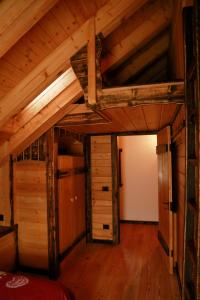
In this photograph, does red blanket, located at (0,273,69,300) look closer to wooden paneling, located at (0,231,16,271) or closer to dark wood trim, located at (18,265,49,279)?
wooden paneling, located at (0,231,16,271)

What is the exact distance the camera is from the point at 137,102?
1851mm

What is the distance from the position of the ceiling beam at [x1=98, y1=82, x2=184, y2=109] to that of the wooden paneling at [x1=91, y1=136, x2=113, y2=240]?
2120mm

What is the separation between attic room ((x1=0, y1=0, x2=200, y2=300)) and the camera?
1.57m

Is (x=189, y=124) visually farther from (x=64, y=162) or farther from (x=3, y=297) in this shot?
(x=64, y=162)

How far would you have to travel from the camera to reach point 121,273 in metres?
2.94

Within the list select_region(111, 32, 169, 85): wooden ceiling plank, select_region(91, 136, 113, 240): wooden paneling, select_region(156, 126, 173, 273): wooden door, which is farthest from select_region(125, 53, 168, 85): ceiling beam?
select_region(91, 136, 113, 240): wooden paneling

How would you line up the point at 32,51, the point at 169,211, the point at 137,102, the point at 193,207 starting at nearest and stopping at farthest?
1. the point at 193,207
2. the point at 32,51
3. the point at 137,102
4. the point at 169,211

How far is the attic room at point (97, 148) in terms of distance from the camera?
1.57m

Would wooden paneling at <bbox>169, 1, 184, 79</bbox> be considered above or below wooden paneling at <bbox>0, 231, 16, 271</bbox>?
above

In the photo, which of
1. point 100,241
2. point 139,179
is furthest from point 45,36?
point 139,179

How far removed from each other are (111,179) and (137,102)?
236cm

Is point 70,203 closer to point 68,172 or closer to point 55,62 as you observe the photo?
point 68,172

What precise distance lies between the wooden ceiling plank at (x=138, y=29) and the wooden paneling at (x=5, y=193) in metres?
1.99

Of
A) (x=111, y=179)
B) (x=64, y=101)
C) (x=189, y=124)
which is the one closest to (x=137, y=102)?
(x=189, y=124)
